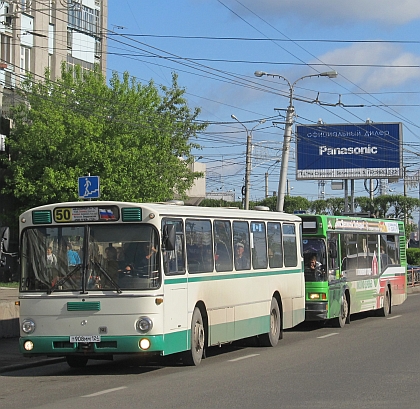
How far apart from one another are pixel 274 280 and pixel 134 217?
5.56 metres

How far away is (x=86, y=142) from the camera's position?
3869cm

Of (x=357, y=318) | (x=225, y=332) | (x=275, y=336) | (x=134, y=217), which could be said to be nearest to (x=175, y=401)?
(x=134, y=217)

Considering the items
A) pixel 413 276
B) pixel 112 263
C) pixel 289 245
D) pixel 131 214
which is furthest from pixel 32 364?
pixel 413 276

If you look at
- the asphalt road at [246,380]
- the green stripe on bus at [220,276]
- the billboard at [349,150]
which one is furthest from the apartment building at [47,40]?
the asphalt road at [246,380]

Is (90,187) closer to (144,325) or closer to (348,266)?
(348,266)

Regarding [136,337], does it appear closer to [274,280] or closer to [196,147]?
[274,280]

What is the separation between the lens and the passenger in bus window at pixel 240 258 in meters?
16.4

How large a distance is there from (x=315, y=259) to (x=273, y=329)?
401 cm

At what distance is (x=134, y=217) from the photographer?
13.3 m

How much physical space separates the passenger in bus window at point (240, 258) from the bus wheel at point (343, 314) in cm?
645

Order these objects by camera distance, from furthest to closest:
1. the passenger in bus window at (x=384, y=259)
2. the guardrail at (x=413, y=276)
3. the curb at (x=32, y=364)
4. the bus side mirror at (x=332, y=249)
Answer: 1. the guardrail at (x=413, y=276)
2. the passenger in bus window at (x=384, y=259)
3. the bus side mirror at (x=332, y=249)
4. the curb at (x=32, y=364)

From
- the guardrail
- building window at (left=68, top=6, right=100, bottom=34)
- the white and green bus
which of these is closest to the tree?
building window at (left=68, top=6, right=100, bottom=34)

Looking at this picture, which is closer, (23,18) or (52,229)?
(52,229)

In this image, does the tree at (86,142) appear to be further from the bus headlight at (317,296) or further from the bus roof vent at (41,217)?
the bus roof vent at (41,217)
